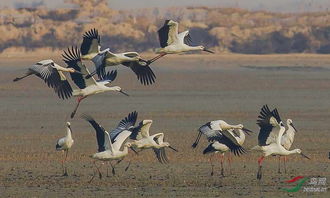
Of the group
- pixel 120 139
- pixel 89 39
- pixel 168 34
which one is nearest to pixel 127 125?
pixel 120 139

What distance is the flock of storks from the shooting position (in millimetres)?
19016

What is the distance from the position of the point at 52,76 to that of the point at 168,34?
211 cm

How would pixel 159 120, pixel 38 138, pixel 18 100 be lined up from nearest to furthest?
pixel 38 138 < pixel 159 120 < pixel 18 100

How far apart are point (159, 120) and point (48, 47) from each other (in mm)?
54887

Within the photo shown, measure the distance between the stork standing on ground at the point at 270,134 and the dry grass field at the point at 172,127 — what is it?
0.47 m

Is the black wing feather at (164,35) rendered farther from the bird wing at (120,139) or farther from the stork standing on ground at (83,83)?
the bird wing at (120,139)

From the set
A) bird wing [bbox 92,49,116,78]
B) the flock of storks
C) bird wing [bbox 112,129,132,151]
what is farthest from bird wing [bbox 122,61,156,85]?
bird wing [bbox 112,129,132,151]

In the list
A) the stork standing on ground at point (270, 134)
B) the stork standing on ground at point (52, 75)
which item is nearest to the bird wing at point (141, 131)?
the stork standing on ground at point (270, 134)

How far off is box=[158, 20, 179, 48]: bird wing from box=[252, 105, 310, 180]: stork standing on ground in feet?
8.69

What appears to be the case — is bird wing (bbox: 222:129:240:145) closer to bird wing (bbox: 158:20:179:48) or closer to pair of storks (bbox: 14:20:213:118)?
pair of storks (bbox: 14:20:213:118)

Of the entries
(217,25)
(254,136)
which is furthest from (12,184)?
(217,25)

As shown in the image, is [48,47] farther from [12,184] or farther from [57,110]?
[12,184]

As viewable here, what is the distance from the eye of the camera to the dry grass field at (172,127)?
2016 cm

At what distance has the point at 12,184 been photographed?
66.5 feet
